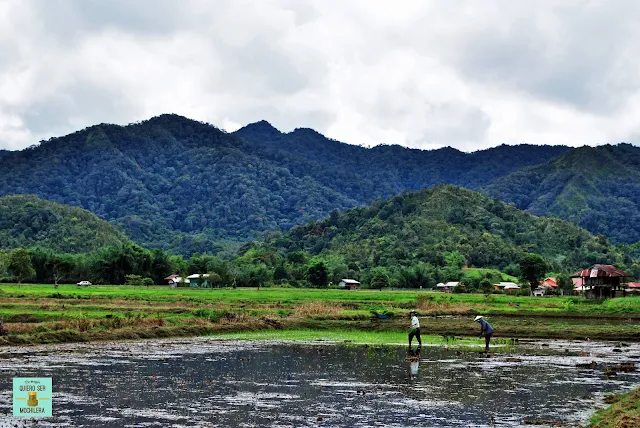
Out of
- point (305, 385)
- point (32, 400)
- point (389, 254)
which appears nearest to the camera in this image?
point (32, 400)

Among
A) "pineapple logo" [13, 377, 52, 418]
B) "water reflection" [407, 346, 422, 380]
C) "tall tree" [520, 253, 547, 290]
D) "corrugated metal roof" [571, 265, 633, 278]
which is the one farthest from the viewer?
"tall tree" [520, 253, 547, 290]

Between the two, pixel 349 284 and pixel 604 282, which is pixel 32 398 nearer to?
pixel 604 282

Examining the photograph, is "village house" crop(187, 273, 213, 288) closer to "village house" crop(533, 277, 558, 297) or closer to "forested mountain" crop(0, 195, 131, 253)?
"forested mountain" crop(0, 195, 131, 253)

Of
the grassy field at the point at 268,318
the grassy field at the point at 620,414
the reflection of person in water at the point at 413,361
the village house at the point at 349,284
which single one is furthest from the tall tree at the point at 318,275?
the grassy field at the point at 620,414

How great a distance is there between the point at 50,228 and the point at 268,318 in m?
141

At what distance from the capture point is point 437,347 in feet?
123

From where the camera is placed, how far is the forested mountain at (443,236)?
154375 mm

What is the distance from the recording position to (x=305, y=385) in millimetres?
23984

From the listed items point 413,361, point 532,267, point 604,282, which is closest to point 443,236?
point 532,267

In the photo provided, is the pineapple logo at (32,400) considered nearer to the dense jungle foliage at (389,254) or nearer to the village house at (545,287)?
the dense jungle foliage at (389,254)

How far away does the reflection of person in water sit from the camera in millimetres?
27188

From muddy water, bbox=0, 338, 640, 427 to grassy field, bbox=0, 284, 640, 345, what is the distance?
460 centimetres

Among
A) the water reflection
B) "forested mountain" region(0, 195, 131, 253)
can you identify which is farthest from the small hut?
"forested mountain" region(0, 195, 131, 253)

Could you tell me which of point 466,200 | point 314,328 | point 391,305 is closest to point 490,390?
point 314,328
